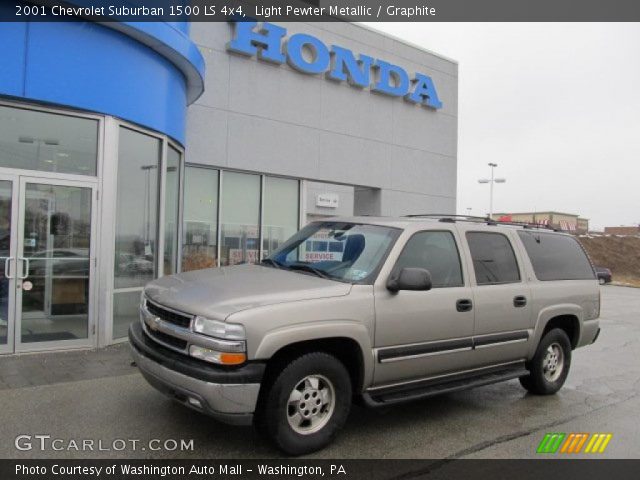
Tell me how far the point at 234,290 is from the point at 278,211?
8.71 meters

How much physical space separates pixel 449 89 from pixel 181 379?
573 inches

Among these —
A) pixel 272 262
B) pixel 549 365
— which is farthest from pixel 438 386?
pixel 549 365

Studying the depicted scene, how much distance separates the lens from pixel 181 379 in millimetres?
3955

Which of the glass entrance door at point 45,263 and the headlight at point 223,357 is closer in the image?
the headlight at point 223,357

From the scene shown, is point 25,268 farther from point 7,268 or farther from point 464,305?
point 464,305

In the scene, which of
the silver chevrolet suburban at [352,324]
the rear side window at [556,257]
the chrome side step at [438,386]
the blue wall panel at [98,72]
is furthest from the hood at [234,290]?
the blue wall panel at [98,72]

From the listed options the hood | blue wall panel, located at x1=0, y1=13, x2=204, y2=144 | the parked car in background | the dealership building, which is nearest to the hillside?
the parked car in background

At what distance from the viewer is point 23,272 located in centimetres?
695

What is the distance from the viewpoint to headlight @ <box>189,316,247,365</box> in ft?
12.6

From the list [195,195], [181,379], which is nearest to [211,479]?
[181,379]

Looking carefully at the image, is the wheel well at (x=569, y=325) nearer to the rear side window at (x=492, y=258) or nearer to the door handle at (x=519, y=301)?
the door handle at (x=519, y=301)

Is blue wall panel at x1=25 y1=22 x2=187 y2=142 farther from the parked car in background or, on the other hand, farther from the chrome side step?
the parked car in background

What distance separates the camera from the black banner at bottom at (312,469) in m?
3.85

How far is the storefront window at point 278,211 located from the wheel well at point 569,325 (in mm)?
7189
